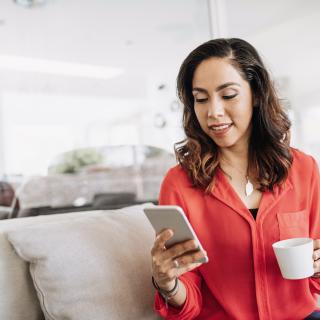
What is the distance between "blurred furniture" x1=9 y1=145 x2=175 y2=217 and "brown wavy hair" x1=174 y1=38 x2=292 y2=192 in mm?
889

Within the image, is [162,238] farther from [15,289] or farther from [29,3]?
[29,3]

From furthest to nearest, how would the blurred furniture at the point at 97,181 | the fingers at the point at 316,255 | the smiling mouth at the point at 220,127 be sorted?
the blurred furniture at the point at 97,181 < the smiling mouth at the point at 220,127 < the fingers at the point at 316,255

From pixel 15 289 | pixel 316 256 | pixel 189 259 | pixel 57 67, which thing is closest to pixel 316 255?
pixel 316 256

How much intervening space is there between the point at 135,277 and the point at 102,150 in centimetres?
141

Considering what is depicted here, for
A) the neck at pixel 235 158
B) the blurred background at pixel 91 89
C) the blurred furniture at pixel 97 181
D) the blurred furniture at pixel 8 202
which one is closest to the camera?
the neck at pixel 235 158

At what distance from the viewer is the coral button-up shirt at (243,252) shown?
1.18 metres

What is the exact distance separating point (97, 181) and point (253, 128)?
1.20 m

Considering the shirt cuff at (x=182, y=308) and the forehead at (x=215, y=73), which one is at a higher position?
the forehead at (x=215, y=73)

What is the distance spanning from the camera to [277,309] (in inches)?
46.9

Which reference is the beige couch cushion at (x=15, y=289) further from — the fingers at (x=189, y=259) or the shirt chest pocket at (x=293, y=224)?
the shirt chest pocket at (x=293, y=224)

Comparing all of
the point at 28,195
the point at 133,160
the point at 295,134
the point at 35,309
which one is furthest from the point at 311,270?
the point at 295,134

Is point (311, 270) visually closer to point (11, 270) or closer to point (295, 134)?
point (11, 270)

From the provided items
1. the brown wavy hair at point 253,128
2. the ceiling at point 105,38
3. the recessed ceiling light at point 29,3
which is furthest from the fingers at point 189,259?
the recessed ceiling light at point 29,3

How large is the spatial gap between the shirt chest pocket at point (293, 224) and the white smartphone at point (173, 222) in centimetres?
34
